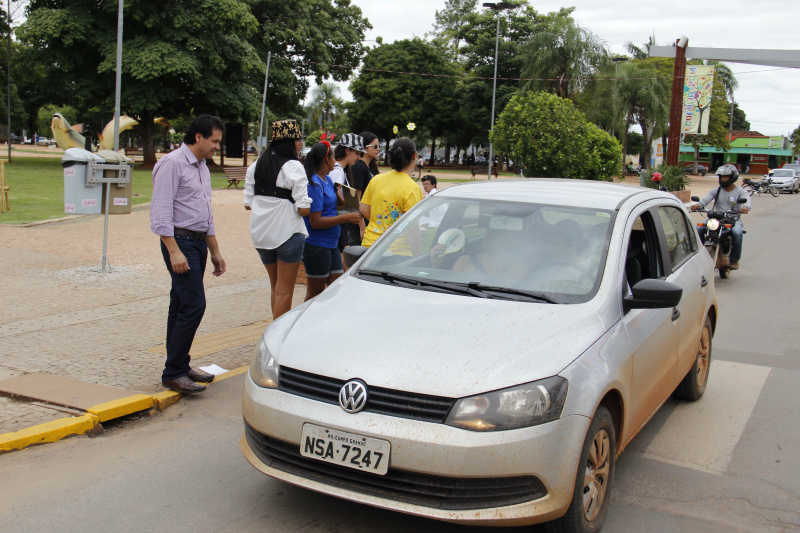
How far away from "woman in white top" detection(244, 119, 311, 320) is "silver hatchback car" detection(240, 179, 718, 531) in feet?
4.63

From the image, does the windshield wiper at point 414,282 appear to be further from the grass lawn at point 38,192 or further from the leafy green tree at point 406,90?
the leafy green tree at point 406,90

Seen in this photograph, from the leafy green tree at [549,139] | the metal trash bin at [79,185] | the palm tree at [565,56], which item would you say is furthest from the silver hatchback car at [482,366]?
the palm tree at [565,56]

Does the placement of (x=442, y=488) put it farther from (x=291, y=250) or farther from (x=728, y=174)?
(x=728, y=174)

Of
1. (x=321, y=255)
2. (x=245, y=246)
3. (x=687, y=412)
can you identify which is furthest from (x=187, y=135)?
(x=245, y=246)

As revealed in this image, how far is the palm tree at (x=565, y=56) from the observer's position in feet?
161

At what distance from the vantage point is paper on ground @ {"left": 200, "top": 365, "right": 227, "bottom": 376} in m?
5.69

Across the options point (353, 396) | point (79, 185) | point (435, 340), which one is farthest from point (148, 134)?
point (353, 396)

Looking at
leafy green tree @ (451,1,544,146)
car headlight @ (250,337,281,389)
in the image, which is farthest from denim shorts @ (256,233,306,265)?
leafy green tree @ (451,1,544,146)

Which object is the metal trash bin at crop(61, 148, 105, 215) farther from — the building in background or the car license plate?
the building in background

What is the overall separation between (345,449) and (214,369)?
9.97 ft

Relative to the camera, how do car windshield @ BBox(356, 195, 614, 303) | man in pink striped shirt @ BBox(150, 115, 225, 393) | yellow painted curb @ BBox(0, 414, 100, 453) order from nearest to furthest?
1. car windshield @ BBox(356, 195, 614, 303)
2. yellow painted curb @ BBox(0, 414, 100, 453)
3. man in pink striped shirt @ BBox(150, 115, 225, 393)

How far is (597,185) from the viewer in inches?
189

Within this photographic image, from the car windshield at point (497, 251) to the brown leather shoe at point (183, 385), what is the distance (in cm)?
178

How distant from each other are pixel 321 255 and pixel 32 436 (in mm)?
2735
